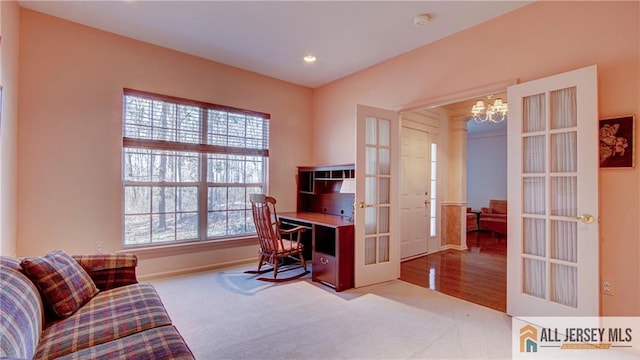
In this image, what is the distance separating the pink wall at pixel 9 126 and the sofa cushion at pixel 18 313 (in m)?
1.31

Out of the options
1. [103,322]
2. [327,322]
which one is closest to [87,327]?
[103,322]

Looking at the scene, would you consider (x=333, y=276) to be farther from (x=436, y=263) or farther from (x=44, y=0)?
(x=44, y=0)

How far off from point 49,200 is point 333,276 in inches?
124

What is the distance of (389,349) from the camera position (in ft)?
7.24

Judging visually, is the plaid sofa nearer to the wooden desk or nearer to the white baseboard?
the wooden desk

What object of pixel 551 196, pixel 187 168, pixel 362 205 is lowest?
pixel 362 205

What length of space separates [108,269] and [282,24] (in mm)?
2793

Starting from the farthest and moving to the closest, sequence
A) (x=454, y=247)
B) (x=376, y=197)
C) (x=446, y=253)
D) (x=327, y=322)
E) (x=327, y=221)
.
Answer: (x=454, y=247), (x=446, y=253), (x=327, y=221), (x=376, y=197), (x=327, y=322)

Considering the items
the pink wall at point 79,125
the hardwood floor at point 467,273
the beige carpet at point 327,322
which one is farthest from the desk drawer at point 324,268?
the pink wall at point 79,125

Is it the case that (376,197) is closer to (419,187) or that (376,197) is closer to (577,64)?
(419,187)

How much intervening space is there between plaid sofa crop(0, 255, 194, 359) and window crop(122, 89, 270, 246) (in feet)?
6.29

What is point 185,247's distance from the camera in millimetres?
3996

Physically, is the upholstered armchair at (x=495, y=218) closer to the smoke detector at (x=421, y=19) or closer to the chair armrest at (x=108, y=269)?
the smoke detector at (x=421, y=19)

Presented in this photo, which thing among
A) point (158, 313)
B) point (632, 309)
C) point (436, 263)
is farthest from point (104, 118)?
point (632, 309)
